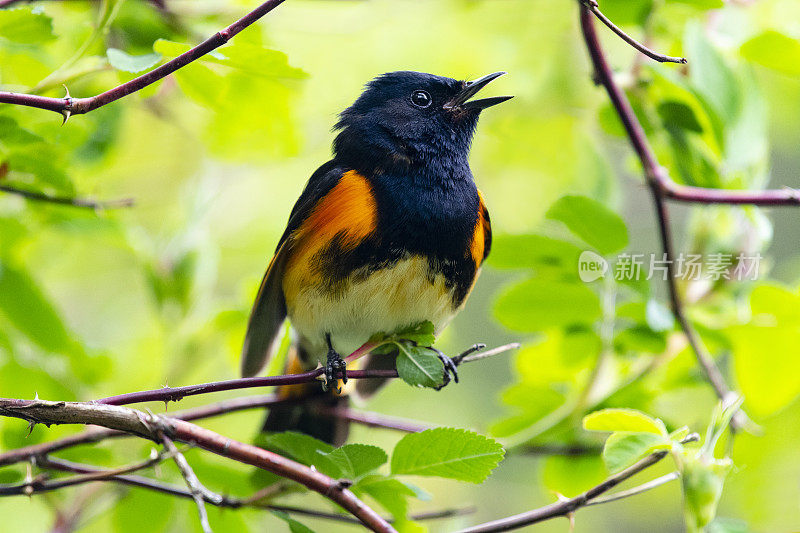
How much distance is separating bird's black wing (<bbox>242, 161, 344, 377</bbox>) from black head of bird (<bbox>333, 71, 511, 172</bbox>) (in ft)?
0.40

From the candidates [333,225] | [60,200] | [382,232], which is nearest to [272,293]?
[333,225]

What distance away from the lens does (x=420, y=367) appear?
6.13ft

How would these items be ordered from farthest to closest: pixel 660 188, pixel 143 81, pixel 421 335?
pixel 660 188 → pixel 421 335 → pixel 143 81

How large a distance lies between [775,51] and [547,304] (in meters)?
1.05

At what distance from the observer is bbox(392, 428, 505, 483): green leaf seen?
5.57 ft

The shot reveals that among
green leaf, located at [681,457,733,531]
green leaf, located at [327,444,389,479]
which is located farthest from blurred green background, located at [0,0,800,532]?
green leaf, located at [327,444,389,479]

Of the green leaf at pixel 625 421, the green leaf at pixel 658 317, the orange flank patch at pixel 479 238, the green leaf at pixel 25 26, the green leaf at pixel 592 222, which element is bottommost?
the green leaf at pixel 625 421

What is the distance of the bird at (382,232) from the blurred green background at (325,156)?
16 cm

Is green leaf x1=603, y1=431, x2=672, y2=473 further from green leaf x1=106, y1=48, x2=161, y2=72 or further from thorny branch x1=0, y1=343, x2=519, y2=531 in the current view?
green leaf x1=106, y1=48, x2=161, y2=72

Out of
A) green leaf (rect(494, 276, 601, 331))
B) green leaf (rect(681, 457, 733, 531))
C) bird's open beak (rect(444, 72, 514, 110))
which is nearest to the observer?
green leaf (rect(681, 457, 733, 531))

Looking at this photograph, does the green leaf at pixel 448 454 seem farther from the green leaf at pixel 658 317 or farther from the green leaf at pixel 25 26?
the green leaf at pixel 25 26

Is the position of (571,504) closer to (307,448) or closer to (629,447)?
(629,447)

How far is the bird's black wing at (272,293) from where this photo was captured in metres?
Result: 2.62

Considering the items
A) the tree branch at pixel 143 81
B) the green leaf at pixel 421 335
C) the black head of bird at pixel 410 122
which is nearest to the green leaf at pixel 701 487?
the green leaf at pixel 421 335
